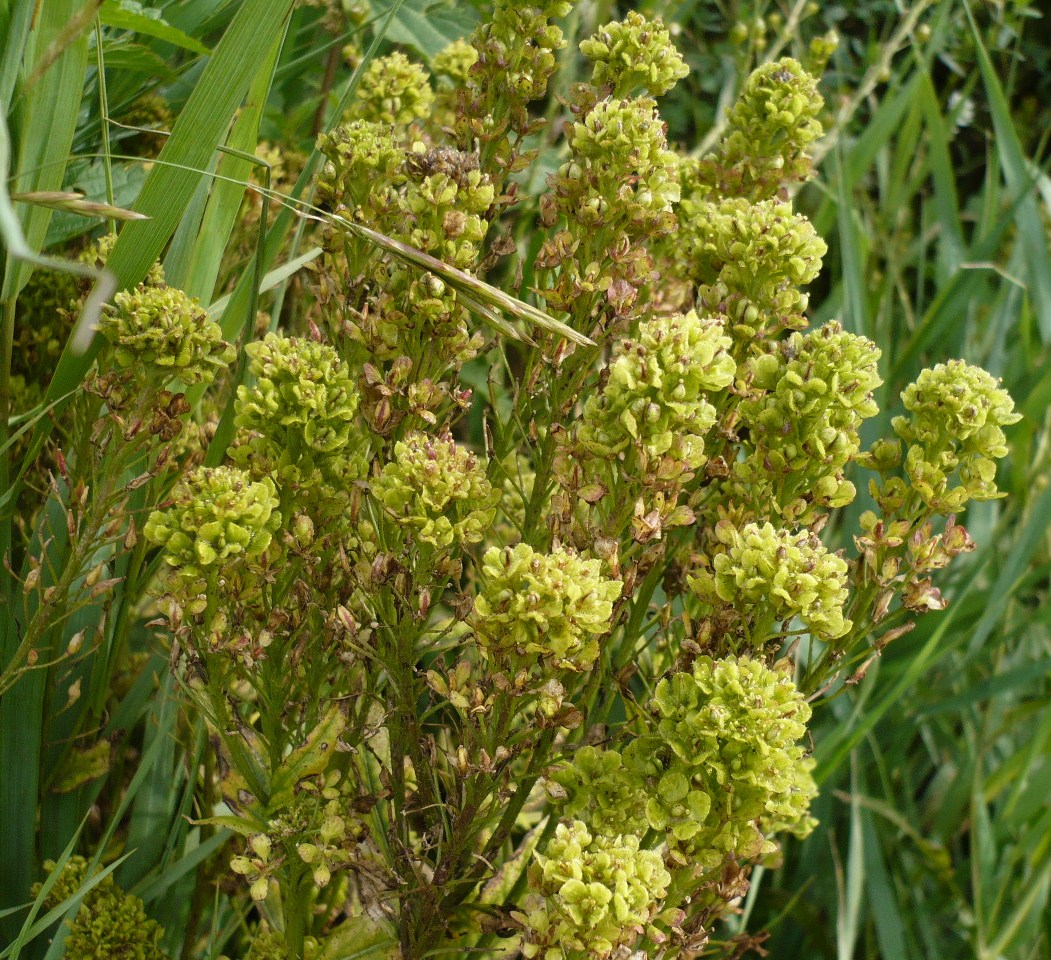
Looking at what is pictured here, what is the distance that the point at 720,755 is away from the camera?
2.57 feet

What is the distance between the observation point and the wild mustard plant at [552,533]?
799 millimetres

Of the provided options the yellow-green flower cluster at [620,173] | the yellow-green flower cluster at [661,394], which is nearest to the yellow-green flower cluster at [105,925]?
the yellow-green flower cluster at [661,394]

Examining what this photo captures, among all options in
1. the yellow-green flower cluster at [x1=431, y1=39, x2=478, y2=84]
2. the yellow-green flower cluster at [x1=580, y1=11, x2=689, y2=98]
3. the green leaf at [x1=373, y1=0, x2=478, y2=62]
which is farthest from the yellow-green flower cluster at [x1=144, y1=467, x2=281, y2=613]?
the green leaf at [x1=373, y1=0, x2=478, y2=62]

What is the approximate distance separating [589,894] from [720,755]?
133mm

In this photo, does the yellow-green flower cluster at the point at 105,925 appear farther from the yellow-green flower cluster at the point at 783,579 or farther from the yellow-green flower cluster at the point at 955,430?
the yellow-green flower cluster at the point at 955,430

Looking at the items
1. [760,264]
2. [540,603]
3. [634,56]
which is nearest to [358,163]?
A: [634,56]

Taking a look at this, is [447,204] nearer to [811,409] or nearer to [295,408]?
[295,408]

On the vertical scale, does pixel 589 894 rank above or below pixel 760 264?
below

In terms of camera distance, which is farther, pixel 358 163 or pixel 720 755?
pixel 358 163

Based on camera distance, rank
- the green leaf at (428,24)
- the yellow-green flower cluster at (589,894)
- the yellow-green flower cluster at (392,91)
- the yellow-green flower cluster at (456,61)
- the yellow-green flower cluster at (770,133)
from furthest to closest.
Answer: the green leaf at (428,24) < the yellow-green flower cluster at (456,61) < the yellow-green flower cluster at (392,91) < the yellow-green flower cluster at (770,133) < the yellow-green flower cluster at (589,894)

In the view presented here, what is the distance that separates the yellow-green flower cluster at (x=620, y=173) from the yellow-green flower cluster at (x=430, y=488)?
250 millimetres

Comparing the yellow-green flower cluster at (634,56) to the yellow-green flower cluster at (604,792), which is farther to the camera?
the yellow-green flower cluster at (634,56)

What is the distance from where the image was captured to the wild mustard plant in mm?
799

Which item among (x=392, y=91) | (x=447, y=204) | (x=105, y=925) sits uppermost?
(x=392, y=91)
